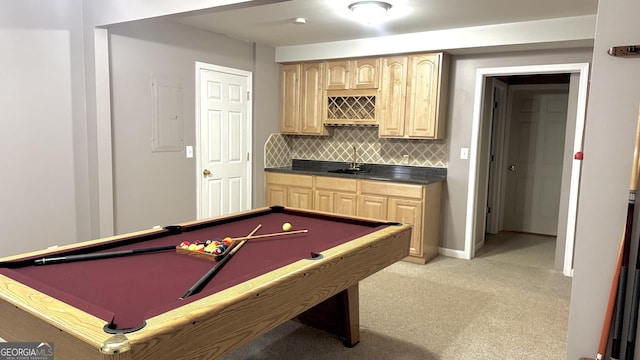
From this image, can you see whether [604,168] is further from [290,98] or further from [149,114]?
[290,98]

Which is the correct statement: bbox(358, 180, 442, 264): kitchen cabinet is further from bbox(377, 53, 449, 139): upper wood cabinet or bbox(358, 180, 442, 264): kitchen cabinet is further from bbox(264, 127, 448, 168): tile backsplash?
bbox(377, 53, 449, 139): upper wood cabinet

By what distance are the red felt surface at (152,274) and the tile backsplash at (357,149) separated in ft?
8.62

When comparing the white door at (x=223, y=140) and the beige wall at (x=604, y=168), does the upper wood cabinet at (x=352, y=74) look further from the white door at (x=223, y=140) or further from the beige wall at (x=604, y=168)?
the beige wall at (x=604, y=168)

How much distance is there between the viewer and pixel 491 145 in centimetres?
562

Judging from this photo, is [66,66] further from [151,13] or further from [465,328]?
[465,328]

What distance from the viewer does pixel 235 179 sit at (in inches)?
199

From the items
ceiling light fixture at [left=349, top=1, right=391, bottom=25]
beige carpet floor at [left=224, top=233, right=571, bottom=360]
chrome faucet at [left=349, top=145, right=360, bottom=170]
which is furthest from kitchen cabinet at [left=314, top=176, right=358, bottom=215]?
ceiling light fixture at [left=349, top=1, right=391, bottom=25]

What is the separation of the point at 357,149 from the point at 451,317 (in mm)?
2648

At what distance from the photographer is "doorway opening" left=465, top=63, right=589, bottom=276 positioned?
421cm

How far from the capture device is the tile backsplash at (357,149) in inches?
197

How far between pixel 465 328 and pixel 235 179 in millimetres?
3002

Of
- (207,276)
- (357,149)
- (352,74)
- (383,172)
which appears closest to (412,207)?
(383,172)

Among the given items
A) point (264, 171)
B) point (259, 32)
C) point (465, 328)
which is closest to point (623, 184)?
point (465, 328)

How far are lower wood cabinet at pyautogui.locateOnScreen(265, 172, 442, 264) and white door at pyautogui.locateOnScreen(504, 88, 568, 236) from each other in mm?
2054
